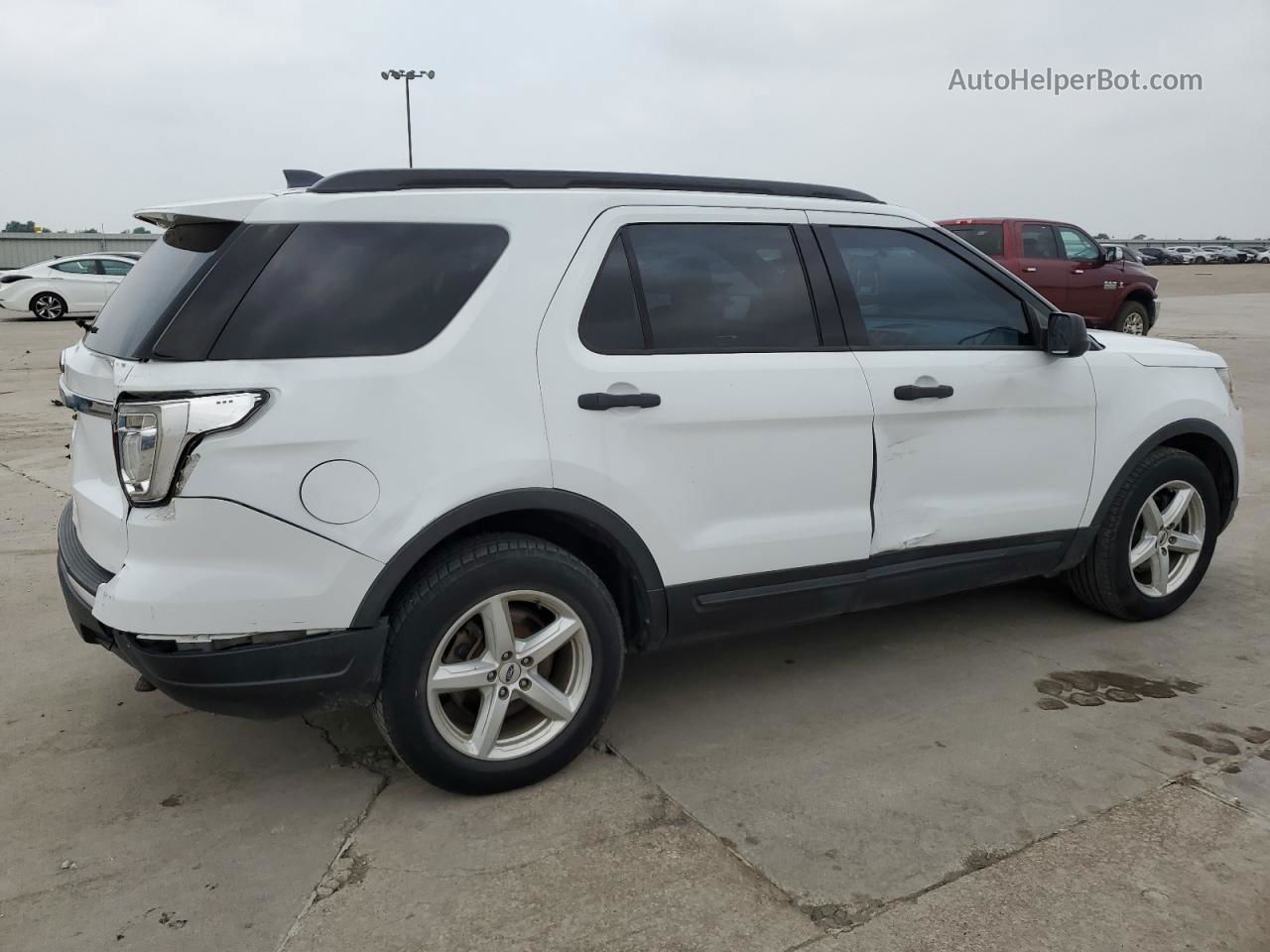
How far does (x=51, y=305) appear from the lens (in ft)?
71.0

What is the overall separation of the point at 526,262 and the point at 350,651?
123 centimetres

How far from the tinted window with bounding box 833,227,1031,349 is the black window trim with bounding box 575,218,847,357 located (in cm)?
15

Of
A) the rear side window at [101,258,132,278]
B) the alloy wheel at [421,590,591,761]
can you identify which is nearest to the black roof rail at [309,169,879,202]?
the alloy wheel at [421,590,591,761]

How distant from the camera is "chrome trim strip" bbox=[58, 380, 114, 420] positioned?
290 centimetres

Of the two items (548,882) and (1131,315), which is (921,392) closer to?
(548,882)

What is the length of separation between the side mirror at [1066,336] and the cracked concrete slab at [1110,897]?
1.78 m

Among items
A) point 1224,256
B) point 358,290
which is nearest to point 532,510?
point 358,290

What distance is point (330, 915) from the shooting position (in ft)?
8.52

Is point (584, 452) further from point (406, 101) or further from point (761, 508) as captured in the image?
point (406, 101)

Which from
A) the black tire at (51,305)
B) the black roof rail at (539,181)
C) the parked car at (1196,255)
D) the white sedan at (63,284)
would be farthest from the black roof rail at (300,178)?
the parked car at (1196,255)

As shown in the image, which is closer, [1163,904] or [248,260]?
[1163,904]

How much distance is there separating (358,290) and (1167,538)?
360 centimetres

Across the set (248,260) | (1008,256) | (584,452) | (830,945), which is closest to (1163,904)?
(830,945)

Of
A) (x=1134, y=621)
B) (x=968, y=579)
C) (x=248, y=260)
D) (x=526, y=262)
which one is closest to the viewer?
(x=248, y=260)
